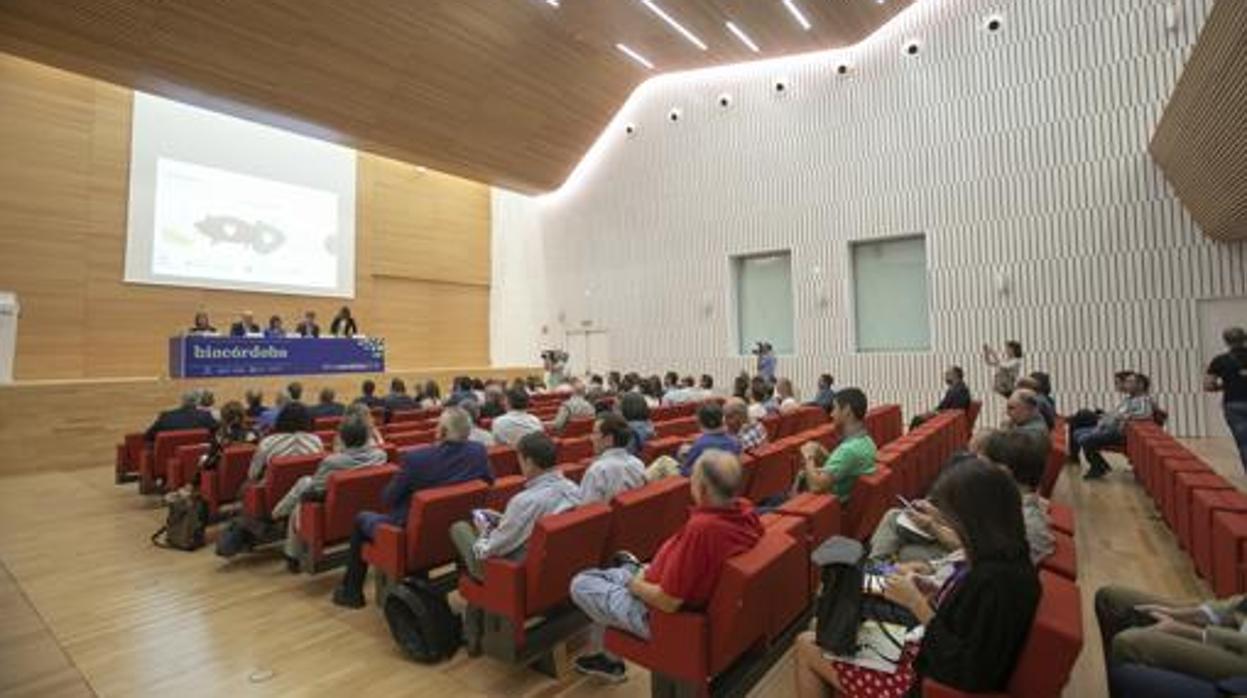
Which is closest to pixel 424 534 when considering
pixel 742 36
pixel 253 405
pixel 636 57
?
pixel 253 405

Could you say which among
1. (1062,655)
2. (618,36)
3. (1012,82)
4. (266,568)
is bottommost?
(266,568)

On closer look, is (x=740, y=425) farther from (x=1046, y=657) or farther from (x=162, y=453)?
(x=162, y=453)

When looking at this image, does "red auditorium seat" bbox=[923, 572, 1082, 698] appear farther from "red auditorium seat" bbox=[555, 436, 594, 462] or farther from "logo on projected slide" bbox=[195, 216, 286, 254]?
"logo on projected slide" bbox=[195, 216, 286, 254]

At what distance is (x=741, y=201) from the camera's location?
504 inches

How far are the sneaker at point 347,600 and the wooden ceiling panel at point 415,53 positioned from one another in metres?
8.11

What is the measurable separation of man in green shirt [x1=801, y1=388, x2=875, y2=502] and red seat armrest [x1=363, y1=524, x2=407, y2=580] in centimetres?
210

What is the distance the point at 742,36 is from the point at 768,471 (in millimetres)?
9307

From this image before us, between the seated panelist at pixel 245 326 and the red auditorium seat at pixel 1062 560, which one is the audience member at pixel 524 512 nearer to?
the red auditorium seat at pixel 1062 560

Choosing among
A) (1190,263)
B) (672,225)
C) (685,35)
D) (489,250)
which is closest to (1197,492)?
(1190,263)

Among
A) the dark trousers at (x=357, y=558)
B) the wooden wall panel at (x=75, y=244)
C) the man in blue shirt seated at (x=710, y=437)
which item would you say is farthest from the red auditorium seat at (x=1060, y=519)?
the wooden wall panel at (x=75, y=244)

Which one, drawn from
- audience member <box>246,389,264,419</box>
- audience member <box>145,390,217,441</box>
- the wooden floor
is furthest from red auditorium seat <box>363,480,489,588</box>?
audience member <box>145,390,217,441</box>

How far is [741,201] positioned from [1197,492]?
10.2 m

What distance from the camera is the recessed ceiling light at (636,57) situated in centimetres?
1158

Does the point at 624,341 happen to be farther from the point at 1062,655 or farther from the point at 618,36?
the point at 1062,655
